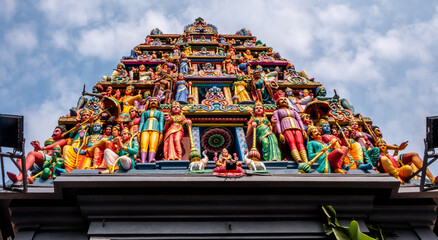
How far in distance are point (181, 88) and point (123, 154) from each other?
420 centimetres

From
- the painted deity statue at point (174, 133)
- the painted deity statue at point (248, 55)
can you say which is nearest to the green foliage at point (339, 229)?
the painted deity statue at point (174, 133)

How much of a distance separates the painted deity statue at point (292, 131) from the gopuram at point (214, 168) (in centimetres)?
4

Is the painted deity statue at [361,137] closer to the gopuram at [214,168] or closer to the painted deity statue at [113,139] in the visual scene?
the gopuram at [214,168]

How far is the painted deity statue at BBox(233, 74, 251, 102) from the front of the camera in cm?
1182

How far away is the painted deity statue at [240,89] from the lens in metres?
11.8

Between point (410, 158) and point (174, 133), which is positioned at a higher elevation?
point (174, 133)

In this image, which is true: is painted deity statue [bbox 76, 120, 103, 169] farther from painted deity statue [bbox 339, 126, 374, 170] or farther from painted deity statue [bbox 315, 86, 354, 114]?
painted deity statue [bbox 315, 86, 354, 114]

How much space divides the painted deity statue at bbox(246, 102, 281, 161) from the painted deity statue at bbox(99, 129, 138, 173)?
3.03 metres

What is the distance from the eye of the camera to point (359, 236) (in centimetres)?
598

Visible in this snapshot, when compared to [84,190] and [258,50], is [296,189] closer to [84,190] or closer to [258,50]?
[84,190]

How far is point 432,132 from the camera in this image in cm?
672

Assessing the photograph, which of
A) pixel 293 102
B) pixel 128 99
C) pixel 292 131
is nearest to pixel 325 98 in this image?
pixel 293 102

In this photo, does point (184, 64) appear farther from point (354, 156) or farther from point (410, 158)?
point (410, 158)

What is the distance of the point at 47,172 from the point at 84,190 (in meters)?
1.87
